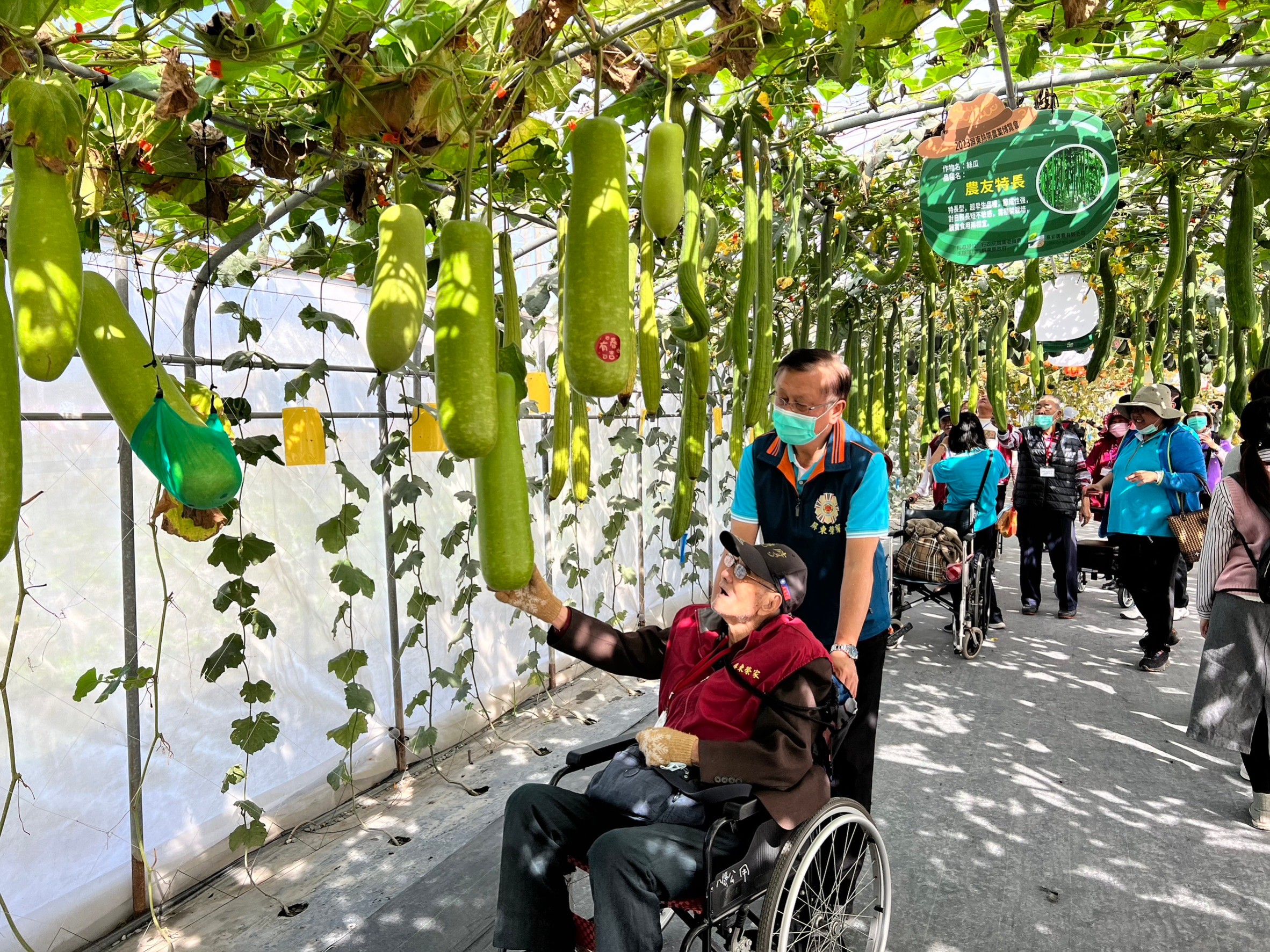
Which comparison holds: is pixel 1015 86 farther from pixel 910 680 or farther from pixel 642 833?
pixel 910 680

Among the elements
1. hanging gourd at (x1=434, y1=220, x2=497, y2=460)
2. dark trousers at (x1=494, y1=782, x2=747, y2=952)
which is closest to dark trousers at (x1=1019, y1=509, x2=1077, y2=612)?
dark trousers at (x1=494, y1=782, x2=747, y2=952)

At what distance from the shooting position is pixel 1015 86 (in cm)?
321

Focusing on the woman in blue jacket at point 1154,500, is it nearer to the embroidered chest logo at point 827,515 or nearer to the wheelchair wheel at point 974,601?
the wheelchair wheel at point 974,601

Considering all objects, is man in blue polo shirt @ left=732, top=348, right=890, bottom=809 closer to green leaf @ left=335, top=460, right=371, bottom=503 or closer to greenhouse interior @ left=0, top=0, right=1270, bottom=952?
greenhouse interior @ left=0, top=0, right=1270, bottom=952

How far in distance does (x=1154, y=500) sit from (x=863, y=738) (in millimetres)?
4301

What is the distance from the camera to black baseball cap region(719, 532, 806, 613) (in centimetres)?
238

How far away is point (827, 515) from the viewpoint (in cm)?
284

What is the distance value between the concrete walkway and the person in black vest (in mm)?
2124

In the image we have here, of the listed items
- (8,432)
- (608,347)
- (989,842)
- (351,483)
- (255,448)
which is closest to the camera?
(8,432)

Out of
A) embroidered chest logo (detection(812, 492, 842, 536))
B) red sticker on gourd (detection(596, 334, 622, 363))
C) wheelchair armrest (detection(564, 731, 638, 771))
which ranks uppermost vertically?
red sticker on gourd (detection(596, 334, 622, 363))

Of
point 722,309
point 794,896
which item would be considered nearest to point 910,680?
point 722,309

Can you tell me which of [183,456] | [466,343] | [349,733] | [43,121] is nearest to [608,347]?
[466,343]

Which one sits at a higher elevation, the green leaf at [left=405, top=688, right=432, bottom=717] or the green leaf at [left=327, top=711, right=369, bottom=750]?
the green leaf at [left=327, top=711, right=369, bottom=750]

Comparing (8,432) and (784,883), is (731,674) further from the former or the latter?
(8,432)
